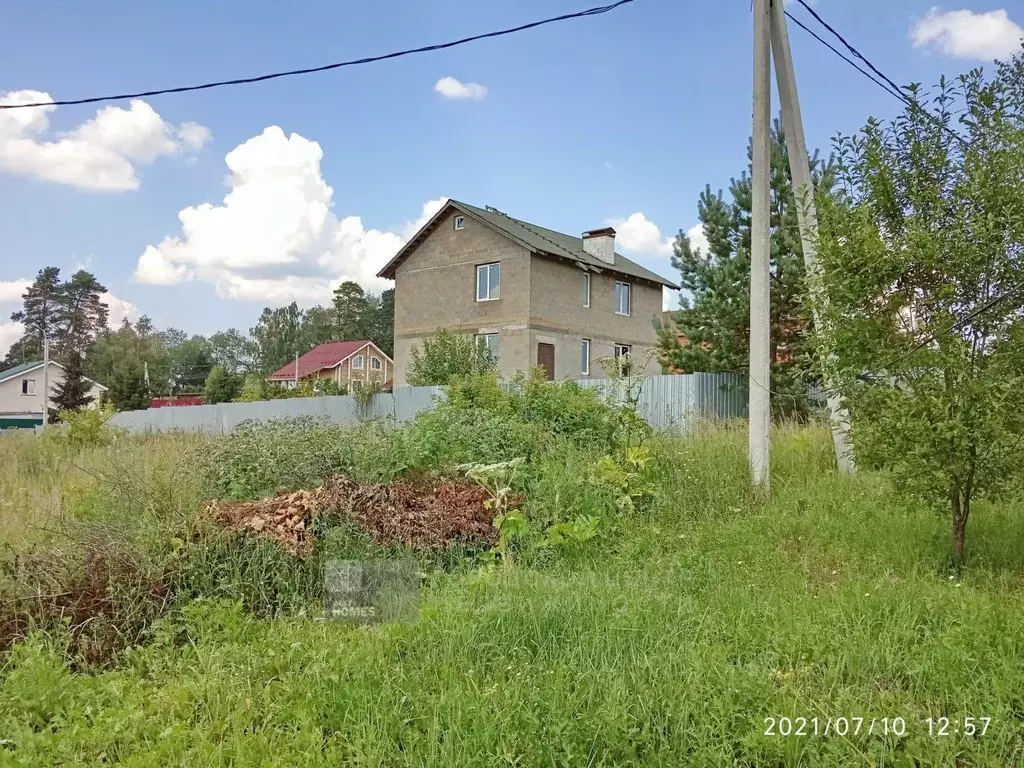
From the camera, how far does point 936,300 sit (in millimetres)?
4680

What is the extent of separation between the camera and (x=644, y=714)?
2.74 metres

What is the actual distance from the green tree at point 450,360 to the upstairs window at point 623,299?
8.05 metres

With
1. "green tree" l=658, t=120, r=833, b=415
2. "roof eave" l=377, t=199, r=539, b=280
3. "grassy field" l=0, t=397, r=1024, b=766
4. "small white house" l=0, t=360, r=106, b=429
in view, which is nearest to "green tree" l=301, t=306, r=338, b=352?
"small white house" l=0, t=360, r=106, b=429

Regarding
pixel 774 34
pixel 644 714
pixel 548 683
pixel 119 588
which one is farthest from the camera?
pixel 774 34

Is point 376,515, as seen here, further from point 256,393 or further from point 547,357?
point 256,393

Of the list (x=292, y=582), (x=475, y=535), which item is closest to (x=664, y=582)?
(x=475, y=535)

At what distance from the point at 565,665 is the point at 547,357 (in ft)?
65.6

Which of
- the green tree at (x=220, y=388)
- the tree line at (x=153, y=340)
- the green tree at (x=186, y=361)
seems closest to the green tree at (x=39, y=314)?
the tree line at (x=153, y=340)

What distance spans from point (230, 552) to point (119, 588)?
685 millimetres

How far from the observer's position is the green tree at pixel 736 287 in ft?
39.0

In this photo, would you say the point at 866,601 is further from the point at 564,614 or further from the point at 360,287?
the point at 360,287

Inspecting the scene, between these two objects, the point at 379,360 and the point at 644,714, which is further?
the point at 379,360

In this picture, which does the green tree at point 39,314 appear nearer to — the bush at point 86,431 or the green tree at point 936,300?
the bush at point 86,431
